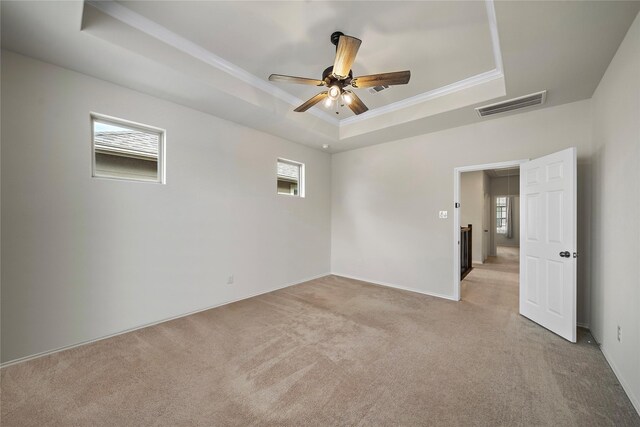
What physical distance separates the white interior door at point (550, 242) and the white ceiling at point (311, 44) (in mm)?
909

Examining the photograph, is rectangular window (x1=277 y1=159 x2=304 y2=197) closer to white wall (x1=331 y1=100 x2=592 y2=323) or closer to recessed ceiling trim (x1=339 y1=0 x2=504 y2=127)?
white wall (x1=331 y1=100 x2=592 y2=323)

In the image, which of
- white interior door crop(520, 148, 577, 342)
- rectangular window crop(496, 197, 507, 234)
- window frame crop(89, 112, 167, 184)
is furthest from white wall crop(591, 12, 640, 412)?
rectangular window crop(496, 197, 507, 234)

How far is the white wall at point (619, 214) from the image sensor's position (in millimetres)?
1775

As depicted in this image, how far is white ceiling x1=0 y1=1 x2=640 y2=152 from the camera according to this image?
186cm

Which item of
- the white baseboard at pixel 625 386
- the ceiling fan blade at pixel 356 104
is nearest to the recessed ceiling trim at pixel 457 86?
the ceiling fan blade at pixel 356 104

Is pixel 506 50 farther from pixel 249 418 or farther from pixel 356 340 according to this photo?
pixel 249 418

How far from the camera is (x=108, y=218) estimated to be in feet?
8.73

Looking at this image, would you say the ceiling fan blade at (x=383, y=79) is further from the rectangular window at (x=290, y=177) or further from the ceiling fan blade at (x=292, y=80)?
the rectangular window at (x=290, y=177)

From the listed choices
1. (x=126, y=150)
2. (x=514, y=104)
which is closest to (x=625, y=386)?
(x=514, y=104)

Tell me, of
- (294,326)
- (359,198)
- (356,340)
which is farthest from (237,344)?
(359,198)

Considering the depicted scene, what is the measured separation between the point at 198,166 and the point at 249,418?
115 inches

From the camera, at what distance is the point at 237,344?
2543 millimetres

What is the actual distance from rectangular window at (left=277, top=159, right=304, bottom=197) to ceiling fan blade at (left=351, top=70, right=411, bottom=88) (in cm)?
255

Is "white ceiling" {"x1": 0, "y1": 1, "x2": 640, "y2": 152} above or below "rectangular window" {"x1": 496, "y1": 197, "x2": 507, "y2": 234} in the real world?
above
